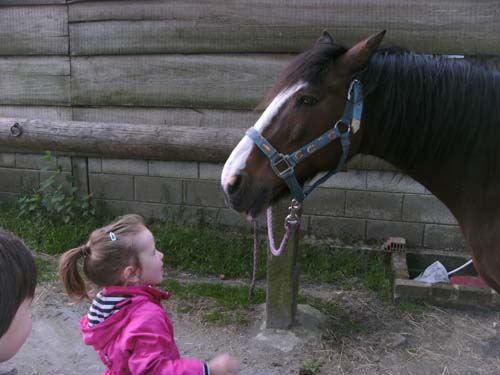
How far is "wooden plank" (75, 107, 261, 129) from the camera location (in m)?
Result: 3.87

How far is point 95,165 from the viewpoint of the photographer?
4332mm

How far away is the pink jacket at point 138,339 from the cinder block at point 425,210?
2634 millimetres

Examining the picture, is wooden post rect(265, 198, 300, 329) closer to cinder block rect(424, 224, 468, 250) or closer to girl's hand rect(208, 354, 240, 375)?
girl's hand rect(208, 354, 240, 375)

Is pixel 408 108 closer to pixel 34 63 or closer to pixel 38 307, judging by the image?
pixel 38 307

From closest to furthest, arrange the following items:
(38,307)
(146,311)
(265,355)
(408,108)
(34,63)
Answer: (146,311) → (408,108) → (265,355) → (38,307) → (34,63)

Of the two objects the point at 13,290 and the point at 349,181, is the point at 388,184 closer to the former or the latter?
the point at 349,181

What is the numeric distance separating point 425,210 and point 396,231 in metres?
0.27

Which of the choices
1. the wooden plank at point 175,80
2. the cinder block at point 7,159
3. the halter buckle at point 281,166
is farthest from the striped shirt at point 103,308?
the cinder block at point 7,159

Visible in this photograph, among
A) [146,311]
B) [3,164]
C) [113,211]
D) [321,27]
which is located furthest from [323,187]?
[3,164]

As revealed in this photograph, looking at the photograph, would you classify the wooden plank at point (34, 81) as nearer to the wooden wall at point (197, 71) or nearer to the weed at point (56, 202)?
the wooden wall at point (197, 71)

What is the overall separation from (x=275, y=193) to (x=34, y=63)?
329 centimetres

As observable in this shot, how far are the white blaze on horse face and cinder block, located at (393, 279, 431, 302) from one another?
1.82m

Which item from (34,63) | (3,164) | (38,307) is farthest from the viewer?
(3,164)

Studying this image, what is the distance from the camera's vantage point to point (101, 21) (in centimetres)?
401
